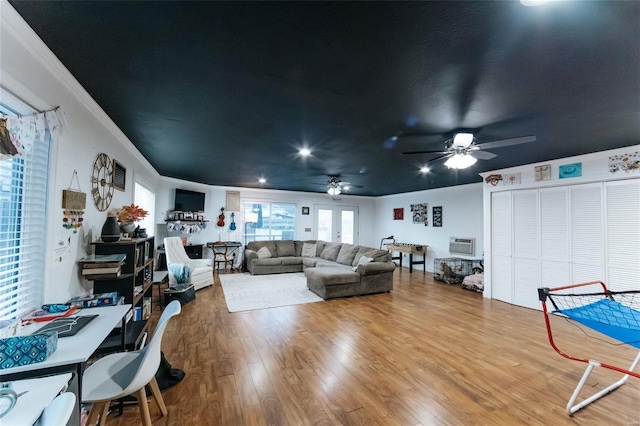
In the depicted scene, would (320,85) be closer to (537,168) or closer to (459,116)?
(459,116)

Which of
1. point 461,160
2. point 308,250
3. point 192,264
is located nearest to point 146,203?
point 192,264

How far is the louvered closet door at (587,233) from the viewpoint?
3.51 meters

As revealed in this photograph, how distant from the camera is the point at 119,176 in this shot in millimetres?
3037

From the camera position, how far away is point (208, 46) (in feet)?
4.70

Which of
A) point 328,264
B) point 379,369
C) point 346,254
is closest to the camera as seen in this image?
point 379,369

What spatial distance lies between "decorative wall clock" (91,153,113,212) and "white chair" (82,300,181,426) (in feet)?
5.10

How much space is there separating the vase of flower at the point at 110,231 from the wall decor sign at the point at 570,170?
5.83m

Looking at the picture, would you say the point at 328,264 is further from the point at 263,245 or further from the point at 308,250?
the point at 263,245

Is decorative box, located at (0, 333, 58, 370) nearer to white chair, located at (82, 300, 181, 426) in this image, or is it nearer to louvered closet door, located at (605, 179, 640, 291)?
white chair, located at (82, 300, 181, 426)

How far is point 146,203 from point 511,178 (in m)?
6.68

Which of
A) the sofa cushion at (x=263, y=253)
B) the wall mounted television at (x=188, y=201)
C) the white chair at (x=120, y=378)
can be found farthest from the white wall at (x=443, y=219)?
the white chair at (x=120, y=378)

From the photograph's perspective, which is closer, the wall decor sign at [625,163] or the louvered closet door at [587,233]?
the wall decor sign at [625,163]

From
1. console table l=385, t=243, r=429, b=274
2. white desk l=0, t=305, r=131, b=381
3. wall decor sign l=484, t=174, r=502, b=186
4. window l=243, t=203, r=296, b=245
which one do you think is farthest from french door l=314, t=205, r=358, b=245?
white desk l=0, t=305, r=131, b=381

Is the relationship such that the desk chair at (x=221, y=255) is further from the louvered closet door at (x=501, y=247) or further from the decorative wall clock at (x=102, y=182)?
the louvered closet door at (x=501, y=247)
